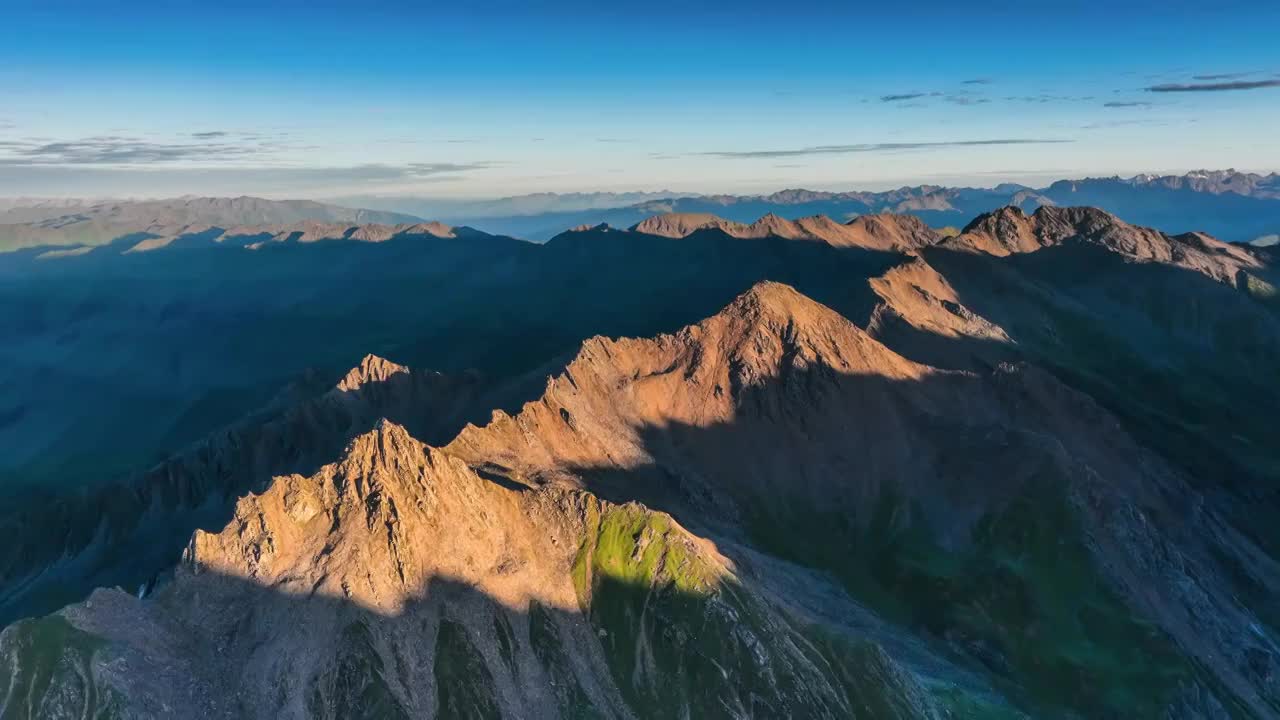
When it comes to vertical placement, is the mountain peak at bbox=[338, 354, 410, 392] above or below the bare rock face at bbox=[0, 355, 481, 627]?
above

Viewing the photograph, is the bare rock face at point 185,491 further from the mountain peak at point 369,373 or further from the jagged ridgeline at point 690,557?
the jagged ridgeline at point 690,557

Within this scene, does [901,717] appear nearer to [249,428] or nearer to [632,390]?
[632,390]

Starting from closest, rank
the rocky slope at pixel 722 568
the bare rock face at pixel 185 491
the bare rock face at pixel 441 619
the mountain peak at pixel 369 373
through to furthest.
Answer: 1. the bare rock face at pixel 441 619
2. the rocky slope at pixel 722 568
3. the bare rock face at pixel 185 491
4. the mountain peak at pixel 369 373

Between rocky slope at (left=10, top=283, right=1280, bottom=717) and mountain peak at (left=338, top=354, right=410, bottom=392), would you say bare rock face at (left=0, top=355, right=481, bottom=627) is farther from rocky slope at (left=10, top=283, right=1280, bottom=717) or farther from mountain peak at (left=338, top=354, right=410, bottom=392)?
rocky slope at (left=10, top=283, right=1280, bottom=717)

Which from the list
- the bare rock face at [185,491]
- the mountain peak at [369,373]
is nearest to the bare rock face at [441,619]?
the bare rock face at [185,491]

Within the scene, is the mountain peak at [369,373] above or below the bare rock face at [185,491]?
above

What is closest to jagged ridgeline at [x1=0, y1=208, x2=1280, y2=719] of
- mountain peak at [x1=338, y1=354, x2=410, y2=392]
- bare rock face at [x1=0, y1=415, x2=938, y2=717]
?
bare rock face at [x1=0, y1=415, x2=938, y2=717]
